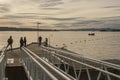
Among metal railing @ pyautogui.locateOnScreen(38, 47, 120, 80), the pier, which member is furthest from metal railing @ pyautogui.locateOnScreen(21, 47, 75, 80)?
metal railing @ pyautogui.locateOnScreen(38, 47, 120, 80)

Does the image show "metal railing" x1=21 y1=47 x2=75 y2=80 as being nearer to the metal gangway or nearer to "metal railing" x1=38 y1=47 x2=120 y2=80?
the metal gangway

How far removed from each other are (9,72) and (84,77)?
4.39m

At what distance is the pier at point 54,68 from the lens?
7.76m

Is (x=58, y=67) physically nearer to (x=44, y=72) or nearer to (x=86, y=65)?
(x=86, y=65)

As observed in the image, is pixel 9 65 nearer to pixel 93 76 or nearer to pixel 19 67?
pixel 19 67

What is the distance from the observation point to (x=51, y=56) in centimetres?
1727

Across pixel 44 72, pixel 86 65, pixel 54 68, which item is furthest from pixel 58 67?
pixel 54 68

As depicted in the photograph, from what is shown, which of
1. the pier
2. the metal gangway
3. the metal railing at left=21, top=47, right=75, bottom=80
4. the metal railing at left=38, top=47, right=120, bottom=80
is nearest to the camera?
the metal railing at left=21, top=47, right=75, bottom=80

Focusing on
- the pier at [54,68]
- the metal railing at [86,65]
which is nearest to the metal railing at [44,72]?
the pier at [54,68]

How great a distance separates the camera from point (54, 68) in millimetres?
6520

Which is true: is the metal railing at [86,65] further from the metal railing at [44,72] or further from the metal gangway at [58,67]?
the metal railing at [44,72]

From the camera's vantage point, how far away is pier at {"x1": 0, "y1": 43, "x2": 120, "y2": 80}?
7765mm

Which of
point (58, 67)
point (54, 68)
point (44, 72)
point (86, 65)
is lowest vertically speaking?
point (58, 67)

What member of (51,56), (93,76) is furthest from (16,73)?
(93,76)
